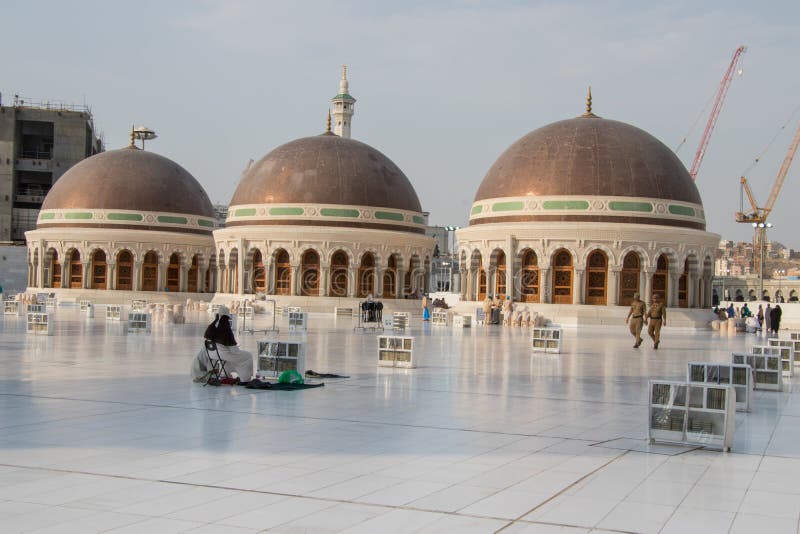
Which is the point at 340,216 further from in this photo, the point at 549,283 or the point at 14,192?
the point at 14,192

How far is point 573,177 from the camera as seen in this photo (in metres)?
39.2

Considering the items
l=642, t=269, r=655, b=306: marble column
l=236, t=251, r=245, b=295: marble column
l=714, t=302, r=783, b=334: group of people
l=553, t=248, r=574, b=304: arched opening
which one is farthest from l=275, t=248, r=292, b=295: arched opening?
l=714, t=302, r=783, b=334: group of people

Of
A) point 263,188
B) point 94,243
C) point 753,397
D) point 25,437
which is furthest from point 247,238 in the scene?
point 25,437

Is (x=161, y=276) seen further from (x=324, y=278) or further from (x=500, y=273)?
(x=500, y=273)

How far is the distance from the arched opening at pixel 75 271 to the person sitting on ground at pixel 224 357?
1671 inches

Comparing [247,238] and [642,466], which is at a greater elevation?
[247,238]

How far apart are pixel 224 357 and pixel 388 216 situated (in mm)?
34087

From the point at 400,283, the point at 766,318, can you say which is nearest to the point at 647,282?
the point at 766,318

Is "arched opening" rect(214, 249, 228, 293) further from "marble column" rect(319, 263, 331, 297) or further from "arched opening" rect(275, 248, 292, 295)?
"marble column" rect(319, 263, 331, 297)

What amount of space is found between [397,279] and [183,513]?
41187mm

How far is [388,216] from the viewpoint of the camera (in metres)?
46.9

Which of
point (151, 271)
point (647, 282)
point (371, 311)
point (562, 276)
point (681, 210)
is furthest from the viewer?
point (151, 271)

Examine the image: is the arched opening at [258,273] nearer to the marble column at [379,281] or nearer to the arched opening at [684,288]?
the marble column at [379,281]

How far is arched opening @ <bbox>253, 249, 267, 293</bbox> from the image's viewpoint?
4588 cm
